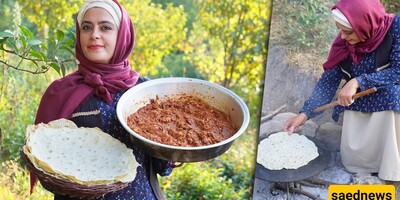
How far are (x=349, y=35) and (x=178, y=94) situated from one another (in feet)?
2.34

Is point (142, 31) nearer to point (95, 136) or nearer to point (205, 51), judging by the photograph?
point (205, 51)

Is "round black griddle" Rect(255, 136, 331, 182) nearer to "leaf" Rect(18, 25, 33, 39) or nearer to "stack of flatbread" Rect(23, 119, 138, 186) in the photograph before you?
"stack of flatbread" Rect(23, 119, 138, 186)

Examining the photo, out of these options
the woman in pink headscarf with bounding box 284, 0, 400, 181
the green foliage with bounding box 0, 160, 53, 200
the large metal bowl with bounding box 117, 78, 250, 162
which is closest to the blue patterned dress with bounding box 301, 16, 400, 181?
the woman in pink headscarf with bounding box 284, 0, 400, 181

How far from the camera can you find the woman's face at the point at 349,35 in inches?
90.2

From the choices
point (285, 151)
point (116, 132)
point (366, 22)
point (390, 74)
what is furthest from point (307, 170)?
point (116, 132)

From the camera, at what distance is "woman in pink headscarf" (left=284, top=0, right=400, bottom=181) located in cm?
226

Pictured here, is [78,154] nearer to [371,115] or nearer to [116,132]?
[116,132]

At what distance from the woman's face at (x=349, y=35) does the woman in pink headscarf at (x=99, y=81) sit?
0.83 metres

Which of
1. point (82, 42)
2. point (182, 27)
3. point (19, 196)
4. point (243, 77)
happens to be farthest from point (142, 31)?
point (82, 42)

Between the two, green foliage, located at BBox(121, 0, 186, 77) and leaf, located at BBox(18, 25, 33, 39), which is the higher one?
leaf, located at BBox(18, 25, 33, 39)

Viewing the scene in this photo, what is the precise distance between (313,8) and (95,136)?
1.12 meters

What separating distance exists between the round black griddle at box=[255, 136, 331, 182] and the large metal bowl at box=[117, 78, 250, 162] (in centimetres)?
57

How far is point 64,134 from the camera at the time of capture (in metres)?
2.02

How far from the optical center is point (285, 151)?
259 centimetres
